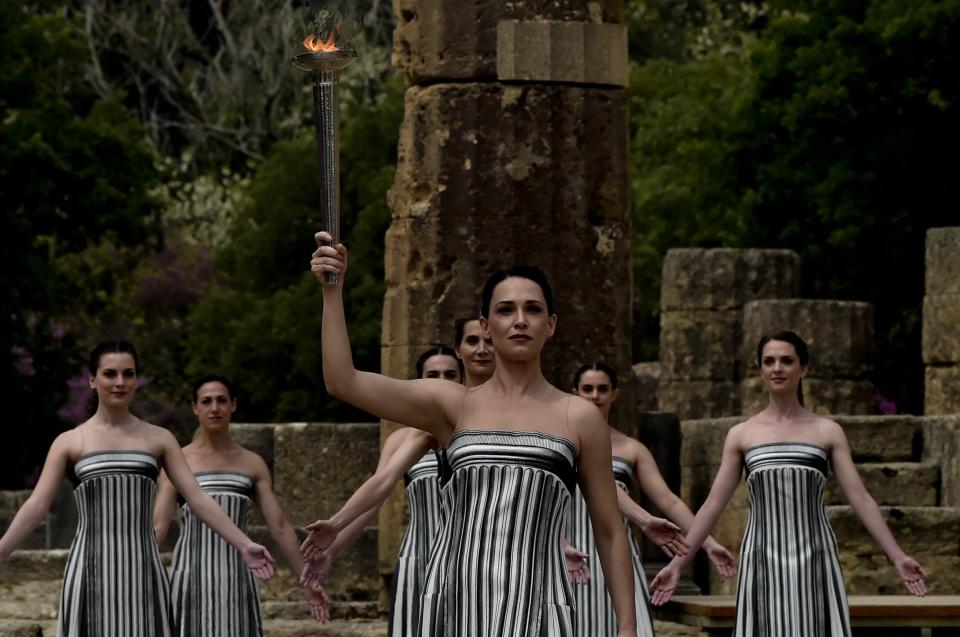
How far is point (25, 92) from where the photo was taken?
31.6 meters

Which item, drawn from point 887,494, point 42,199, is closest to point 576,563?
point 887,494

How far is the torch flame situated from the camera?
8.51 meters

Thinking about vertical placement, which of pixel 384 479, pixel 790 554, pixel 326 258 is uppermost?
pixel 326 258

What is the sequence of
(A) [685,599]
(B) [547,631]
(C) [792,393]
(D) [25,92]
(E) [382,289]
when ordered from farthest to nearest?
(E) [382,289] < (D) [25,92] < (A) [685,599] < (C) [792,393] < (B) [547,631]

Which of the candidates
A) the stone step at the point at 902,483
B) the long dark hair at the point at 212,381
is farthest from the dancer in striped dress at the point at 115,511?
the stone step at the point at 902,483

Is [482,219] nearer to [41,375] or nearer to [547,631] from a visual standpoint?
[547,631]

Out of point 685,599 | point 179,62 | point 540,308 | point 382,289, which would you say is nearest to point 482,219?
point 685,599

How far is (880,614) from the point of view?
49.5ft

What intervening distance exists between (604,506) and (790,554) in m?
4.08

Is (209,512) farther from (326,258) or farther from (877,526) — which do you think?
(326,258)

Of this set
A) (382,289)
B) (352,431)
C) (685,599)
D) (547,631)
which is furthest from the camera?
(382,289)

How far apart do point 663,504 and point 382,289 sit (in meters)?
22.5

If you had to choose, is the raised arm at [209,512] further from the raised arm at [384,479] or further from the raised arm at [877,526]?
the raised arm at [877,526]

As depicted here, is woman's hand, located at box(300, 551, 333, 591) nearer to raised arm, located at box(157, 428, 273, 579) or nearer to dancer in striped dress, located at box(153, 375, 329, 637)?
raised arm, located at box(157, 428, 273, 579)
